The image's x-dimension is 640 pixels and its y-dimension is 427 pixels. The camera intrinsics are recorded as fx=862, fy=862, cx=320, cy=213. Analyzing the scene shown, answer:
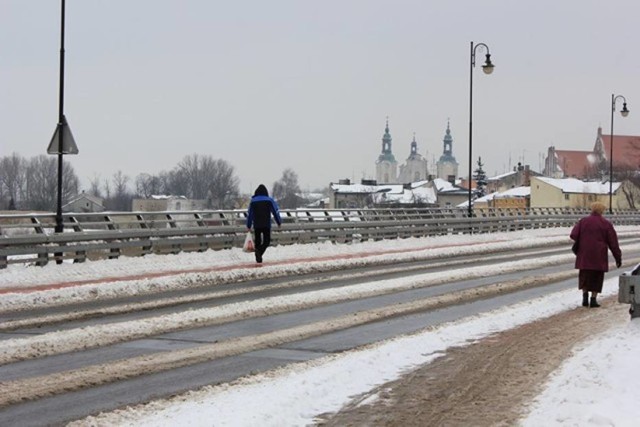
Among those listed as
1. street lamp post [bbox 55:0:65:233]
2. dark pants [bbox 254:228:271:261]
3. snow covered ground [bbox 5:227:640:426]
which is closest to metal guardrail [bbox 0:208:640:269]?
street lamp post [bbox 55:0:65:233]

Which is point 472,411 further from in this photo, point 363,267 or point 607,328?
point 363,267

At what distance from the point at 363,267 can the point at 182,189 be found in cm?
9786

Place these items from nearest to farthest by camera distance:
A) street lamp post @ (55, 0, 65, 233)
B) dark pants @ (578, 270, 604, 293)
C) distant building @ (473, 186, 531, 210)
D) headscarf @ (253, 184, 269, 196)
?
1. dark pants @ (578, 270, 604, 293)
2. street lamp post @ (55, 0, 65, 233)
3. headscarf @ (253, 184, 269, 196)
4. distant building @ (473, 186, 531, 210)

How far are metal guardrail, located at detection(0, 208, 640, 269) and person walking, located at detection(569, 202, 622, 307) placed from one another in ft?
36.1

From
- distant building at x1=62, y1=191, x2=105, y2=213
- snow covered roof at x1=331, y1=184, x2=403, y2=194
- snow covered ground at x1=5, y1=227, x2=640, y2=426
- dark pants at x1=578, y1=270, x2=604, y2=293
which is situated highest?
snow covered roof at x1=331, y1=184, x2=403, y2=194

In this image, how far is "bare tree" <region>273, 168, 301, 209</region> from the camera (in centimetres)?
11060

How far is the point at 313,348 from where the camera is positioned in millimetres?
9734

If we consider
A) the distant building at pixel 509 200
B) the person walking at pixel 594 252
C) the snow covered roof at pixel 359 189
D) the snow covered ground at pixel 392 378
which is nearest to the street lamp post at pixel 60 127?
the snow covered ground at pixel 392 378

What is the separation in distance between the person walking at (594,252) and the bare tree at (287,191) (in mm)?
79108

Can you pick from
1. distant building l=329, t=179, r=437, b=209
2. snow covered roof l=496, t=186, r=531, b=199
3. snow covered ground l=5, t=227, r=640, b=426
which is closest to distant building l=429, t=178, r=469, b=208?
distant building l=329, t=179, r=437, b=209

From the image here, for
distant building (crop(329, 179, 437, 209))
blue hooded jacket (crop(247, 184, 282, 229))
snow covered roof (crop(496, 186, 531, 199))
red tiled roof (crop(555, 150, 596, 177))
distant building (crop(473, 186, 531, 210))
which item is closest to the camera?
blue hooded jacket (crop(247, 184, 282, 229))

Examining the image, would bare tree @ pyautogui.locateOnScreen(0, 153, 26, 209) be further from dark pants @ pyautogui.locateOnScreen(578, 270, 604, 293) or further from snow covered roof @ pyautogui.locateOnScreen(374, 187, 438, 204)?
dark pants @ pyautogui.locateOnScreen(578, 270, 604, 293)

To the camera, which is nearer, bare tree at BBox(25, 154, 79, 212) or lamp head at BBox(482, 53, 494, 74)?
lamp head at BBox(482, 53, 494, 74)

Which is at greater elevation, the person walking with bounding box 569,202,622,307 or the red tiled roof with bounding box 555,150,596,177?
the red tiled roof with bounding box 555,150,596,177
